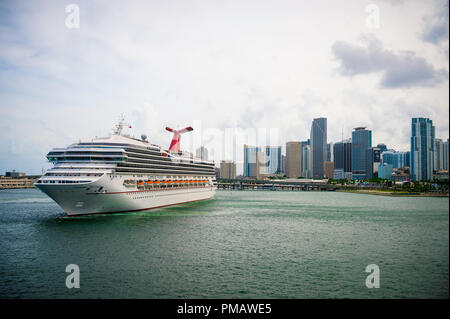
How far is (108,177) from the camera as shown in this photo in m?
42.7

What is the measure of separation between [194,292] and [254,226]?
2342cm

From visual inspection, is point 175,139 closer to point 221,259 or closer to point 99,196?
point 99,196

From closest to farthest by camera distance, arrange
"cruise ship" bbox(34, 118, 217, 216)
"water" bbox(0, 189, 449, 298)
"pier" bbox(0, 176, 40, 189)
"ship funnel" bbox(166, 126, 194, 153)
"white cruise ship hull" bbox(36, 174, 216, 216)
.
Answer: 1. "water" bbox(0, 189, 449, 298)
2. "white cruise ship hull" bbox(36, 174, 216, 216)
3. "cruise ship" bbox(34, 118, 217, 216)
4. "ship funnel" bbox(166, 126, 194, 153)
5. "pier" bbox(0, 176, 40, 189)

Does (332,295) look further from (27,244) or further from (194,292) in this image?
(27,244)

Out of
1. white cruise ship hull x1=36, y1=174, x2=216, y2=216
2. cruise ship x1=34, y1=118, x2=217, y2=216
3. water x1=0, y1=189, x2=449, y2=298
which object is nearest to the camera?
water x1=0, y1=189, x2=449, y2=298

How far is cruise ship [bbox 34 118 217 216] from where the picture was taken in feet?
134

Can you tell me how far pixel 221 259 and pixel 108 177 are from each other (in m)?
25.1

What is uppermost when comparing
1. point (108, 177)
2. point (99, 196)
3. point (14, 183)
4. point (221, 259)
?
point (108, 177)

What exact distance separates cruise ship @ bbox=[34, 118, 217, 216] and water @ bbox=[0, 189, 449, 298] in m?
3.81

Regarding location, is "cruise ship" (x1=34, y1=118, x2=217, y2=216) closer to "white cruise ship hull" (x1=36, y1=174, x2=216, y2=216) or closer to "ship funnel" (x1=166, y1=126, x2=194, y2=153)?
"white cruise ship hull" (x1=36, y1=174, x2=216, y2=216)

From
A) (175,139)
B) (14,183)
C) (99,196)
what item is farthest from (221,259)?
(14,183)

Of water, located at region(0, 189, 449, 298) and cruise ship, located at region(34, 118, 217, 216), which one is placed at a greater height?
cruise ship, located at region(34, 118, 217, 216)

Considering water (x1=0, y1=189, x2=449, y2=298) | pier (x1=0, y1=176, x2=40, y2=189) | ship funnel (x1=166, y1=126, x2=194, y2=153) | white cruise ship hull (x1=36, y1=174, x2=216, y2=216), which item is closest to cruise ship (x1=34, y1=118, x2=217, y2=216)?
white cruise ship hull (x1=36, y1=174, x2=216, y2=216)

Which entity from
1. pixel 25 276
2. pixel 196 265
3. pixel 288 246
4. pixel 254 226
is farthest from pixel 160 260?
pixel 254 226
